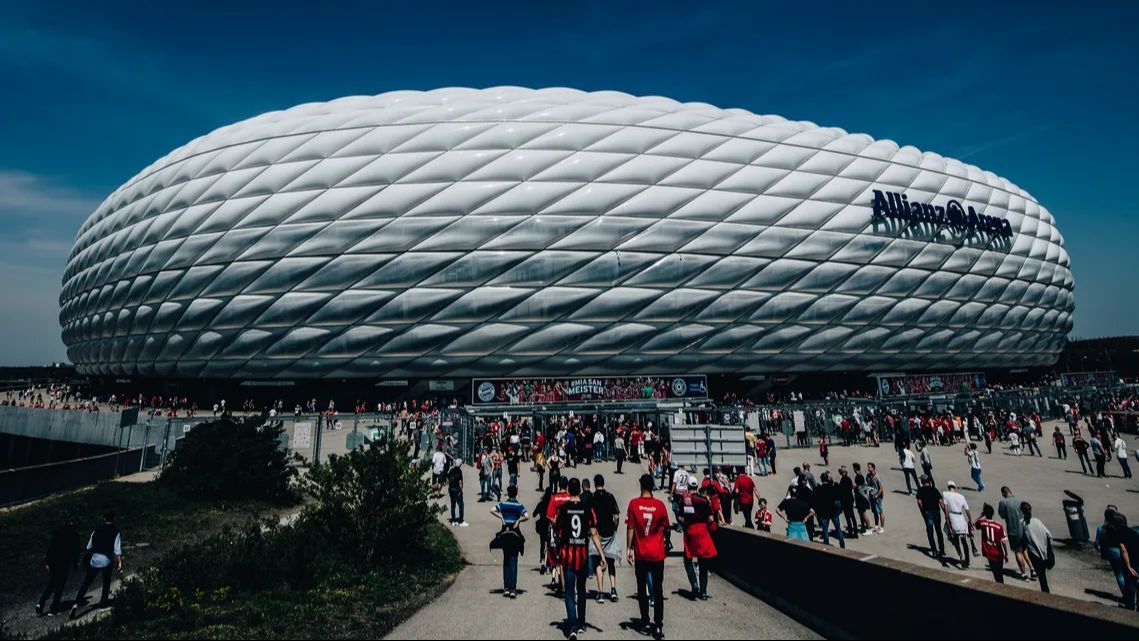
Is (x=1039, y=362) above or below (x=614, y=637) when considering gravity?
above

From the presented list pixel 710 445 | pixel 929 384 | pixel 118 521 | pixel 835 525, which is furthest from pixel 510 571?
pixel 929 384

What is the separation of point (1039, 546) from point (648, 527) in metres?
5.96

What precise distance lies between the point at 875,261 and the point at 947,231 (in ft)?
24.5

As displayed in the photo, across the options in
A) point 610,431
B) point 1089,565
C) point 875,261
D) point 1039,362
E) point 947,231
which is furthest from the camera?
point 1039,362

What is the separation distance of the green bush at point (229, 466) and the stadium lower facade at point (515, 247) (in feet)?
52.1

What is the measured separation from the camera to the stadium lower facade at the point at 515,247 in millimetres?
28484

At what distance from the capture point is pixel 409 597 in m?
6.30

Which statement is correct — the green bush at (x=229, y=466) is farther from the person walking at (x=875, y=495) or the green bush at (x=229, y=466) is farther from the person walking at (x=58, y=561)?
the person walking at (x=875, y=495)

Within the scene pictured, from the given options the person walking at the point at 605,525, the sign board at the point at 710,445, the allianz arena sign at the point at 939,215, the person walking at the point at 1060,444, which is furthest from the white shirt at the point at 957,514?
the allianz arena sign at the point at 939,215

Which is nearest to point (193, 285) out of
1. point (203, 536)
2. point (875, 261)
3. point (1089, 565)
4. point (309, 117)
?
point (309, 117)

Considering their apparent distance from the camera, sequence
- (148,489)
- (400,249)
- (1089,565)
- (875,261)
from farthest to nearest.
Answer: (875,261)
(400,249)
(148,489)
(1089,565)

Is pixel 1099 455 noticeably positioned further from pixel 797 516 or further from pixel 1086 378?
pixel 1086 378

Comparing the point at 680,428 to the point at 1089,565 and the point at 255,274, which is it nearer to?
the point at 1089,565

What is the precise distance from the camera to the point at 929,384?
35.8 m
